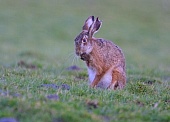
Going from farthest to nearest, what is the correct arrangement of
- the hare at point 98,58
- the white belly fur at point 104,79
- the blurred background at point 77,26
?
the blurred background at point 77,26, the white belly fur at point 104,79, the hare at point 98,58

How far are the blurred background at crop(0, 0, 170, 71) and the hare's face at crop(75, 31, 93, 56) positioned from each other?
11355 mm

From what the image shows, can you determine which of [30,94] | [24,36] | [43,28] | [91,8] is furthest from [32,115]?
[91,8]

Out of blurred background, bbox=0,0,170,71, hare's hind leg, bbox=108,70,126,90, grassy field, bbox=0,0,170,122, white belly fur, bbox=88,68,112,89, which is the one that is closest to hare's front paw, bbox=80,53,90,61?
white belly fur, bbox=88,68,112,89

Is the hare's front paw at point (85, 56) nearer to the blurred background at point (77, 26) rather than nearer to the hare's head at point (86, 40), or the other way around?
the hare's head at point (86, 40)

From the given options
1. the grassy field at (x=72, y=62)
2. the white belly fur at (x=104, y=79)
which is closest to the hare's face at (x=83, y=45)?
the white belly fur at (x=104, y=79)

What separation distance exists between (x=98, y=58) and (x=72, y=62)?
18.8ft

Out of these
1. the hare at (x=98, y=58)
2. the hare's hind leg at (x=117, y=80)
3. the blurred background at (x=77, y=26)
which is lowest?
the hare's hind leg at (x=117, y=80)

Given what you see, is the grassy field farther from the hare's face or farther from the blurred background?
the hare's face

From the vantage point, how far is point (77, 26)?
35.0 metres

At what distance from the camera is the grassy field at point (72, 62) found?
286 inches

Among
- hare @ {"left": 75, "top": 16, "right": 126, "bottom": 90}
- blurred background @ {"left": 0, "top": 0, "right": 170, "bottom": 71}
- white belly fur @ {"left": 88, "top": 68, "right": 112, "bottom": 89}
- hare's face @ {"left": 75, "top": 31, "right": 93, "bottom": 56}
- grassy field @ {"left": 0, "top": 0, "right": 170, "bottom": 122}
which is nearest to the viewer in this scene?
grassy field @ {"left": 0, "top": 0, "right": 170, "bottom": 122}

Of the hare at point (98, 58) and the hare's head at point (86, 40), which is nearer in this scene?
the hare's head at point (86, 40)

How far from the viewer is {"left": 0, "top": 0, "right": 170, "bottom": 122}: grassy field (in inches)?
286

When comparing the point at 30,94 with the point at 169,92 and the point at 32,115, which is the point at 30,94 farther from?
the point at 169,92
